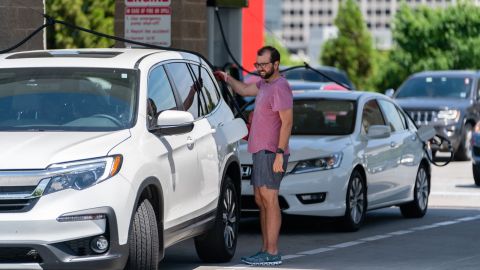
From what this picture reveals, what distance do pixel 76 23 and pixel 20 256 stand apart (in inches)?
1618

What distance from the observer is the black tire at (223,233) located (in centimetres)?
1173

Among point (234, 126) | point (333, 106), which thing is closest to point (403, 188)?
point (333, 106)

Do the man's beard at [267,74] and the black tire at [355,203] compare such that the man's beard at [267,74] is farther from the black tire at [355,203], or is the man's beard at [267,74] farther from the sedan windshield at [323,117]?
the sedan windshield at [323,117]

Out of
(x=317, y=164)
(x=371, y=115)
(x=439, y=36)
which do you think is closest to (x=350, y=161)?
(x=317, y=164)

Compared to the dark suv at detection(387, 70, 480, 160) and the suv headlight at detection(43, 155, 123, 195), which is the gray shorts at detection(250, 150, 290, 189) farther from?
the dark suv at detection(387, 70, 480, 160)

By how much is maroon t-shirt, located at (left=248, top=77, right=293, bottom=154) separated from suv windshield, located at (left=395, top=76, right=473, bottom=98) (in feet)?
60.8

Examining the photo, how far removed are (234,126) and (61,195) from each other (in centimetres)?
342

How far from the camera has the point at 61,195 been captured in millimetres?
9039

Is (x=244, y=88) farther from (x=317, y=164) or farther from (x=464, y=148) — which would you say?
(x=464, y=148)

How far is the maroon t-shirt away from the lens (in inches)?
462

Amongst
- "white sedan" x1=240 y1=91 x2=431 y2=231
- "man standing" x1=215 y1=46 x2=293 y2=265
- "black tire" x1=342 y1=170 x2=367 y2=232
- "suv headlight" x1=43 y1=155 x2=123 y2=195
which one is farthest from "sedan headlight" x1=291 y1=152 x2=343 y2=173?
"suv headlight" x1=43 y1=155 x2=123 y2=195

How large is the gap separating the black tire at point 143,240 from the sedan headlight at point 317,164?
4.93m

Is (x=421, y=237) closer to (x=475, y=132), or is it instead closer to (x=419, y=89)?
(x=475, y=132)

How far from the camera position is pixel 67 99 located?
10.4 meters
